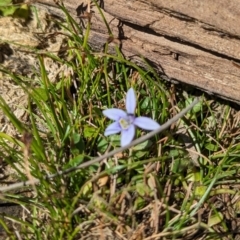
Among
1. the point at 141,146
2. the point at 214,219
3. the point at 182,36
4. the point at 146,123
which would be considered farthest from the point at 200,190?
the point at 182,36

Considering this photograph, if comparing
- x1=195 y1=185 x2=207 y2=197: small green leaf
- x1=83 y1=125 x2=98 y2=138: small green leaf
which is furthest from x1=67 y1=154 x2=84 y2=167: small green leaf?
x1=195 y1=185 x2=207 y2=197: small green leaf

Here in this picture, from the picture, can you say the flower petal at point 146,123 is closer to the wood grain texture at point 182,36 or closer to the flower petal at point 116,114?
the flower petal at point 116,114

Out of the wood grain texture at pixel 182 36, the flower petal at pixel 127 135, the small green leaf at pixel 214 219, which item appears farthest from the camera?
the small green leaf at pixel 214 219

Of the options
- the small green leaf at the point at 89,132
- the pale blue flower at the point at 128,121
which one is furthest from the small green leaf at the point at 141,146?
the pale blue flower at the point at 128,121

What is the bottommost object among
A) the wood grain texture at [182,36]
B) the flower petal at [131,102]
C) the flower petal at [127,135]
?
the flower petal at [127,135]

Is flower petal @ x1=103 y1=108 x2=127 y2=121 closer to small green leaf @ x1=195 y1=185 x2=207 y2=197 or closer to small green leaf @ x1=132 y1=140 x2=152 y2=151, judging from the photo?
small green leaf @ x1=132 y1=140 x2=152 y2=151

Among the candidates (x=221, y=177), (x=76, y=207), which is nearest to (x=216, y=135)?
(x=221, y=177)

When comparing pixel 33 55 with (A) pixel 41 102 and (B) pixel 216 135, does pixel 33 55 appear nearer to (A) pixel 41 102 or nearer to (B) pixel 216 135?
(A) pixel 41 102

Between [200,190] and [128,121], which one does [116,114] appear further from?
[200,190]
